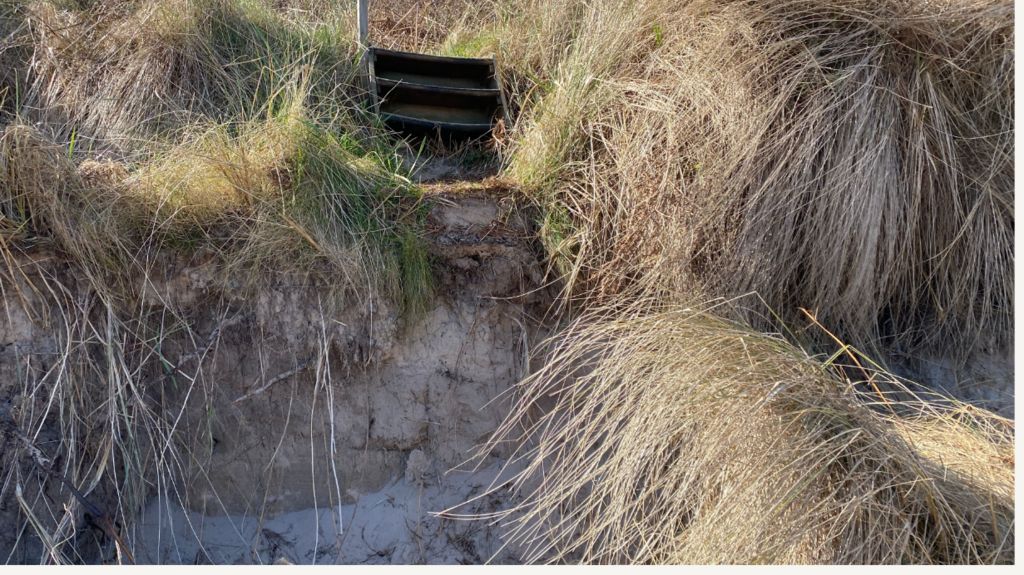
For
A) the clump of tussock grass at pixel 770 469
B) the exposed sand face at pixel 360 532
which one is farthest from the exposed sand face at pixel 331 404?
the clump of tussock grass at pixel 770 469

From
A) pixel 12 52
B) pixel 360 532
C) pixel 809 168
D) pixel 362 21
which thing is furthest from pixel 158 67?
pixel 809 168

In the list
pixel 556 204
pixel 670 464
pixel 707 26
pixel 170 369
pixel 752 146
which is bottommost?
pixel 170 369

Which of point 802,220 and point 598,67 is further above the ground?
point 598,67

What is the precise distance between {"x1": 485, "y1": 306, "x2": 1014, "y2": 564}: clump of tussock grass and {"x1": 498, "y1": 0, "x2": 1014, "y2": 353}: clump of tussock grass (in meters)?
0.59

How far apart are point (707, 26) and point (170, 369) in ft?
7.88

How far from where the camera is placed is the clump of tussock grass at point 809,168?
3.34 m

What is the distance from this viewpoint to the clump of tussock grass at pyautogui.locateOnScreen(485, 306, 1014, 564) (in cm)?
239

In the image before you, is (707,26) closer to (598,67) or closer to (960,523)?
(598,67)

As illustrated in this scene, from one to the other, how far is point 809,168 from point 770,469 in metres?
1.33

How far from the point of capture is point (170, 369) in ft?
10.6

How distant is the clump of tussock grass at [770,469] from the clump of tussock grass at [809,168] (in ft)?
1.93

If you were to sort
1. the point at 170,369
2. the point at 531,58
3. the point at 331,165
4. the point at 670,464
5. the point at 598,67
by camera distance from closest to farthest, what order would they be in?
the point at 670,464, the point at 170,369, the point at 331,165, the point at 598,67, the point at 531,58

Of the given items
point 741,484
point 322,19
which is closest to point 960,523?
point 741,484

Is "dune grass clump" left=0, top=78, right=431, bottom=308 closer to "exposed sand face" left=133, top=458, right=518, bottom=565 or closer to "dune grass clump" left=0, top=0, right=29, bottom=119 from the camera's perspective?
"exposed sand face" left=133, top=458, right=518, bottom=565
